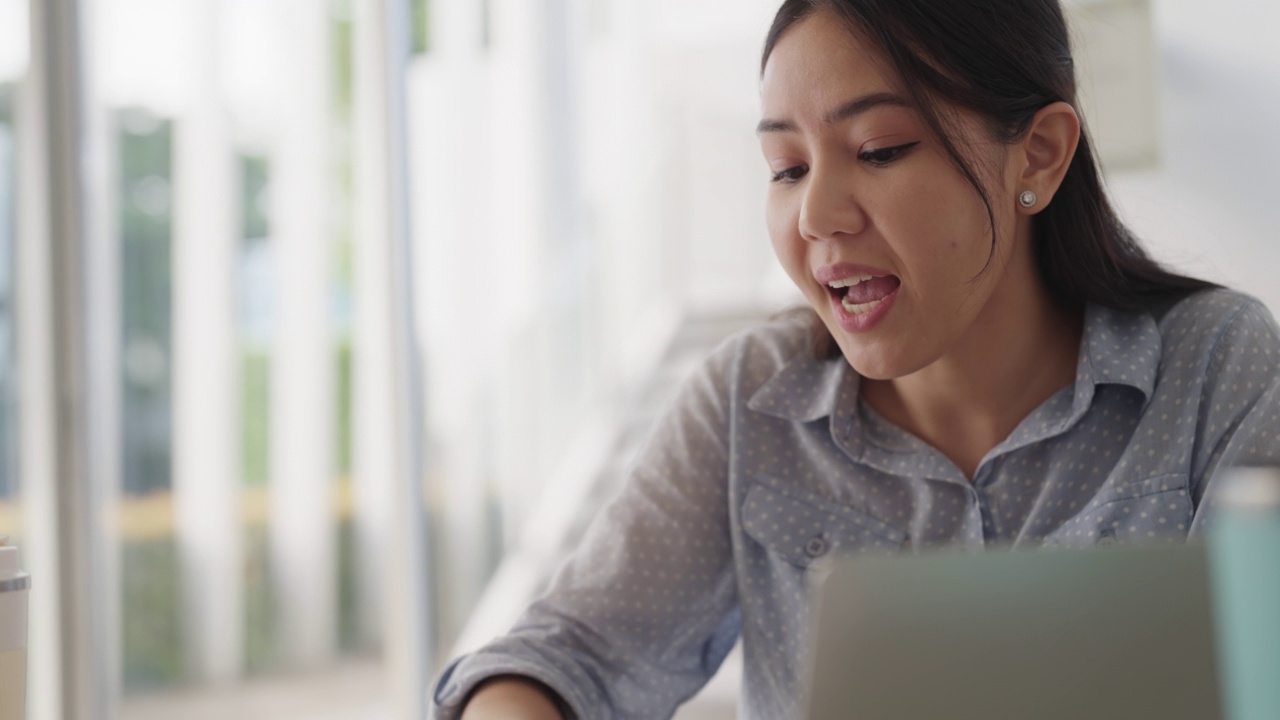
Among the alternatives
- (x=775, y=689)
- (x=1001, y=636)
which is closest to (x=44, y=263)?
(x=775, y=689)

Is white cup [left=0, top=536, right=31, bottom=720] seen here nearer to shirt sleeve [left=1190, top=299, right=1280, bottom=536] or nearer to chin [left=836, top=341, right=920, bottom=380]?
chin [left=836, top=341, right=920, bottom=380]

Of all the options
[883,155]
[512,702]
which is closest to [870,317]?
[883,155]

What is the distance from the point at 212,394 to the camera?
289 centimetres

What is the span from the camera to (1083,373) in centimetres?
117

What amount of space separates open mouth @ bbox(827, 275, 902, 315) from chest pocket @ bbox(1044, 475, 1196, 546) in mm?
287

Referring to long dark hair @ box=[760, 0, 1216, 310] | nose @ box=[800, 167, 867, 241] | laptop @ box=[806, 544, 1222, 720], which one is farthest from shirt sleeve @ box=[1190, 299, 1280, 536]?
laptop @ box=[806, 544, 1222, 720]

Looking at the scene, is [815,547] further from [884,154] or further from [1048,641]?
[1048,641]

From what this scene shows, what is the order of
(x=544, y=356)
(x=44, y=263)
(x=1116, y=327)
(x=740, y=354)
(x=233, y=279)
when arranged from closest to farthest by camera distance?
(x=1116, y=327) < (x=740, y=354) < (x=44, y=263) < (x=233, y=279) < (x=544, y=356)

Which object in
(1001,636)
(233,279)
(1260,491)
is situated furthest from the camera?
(233,279)

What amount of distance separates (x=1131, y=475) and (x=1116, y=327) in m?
0.18

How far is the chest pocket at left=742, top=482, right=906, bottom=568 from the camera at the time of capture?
1.20 meters

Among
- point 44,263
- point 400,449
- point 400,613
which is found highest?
point 44,263

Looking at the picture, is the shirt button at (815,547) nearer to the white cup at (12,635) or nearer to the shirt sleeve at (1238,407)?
the shirt sleeve at (1238,407)

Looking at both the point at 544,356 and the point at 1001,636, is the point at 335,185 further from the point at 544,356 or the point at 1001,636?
the point at 1001,636
